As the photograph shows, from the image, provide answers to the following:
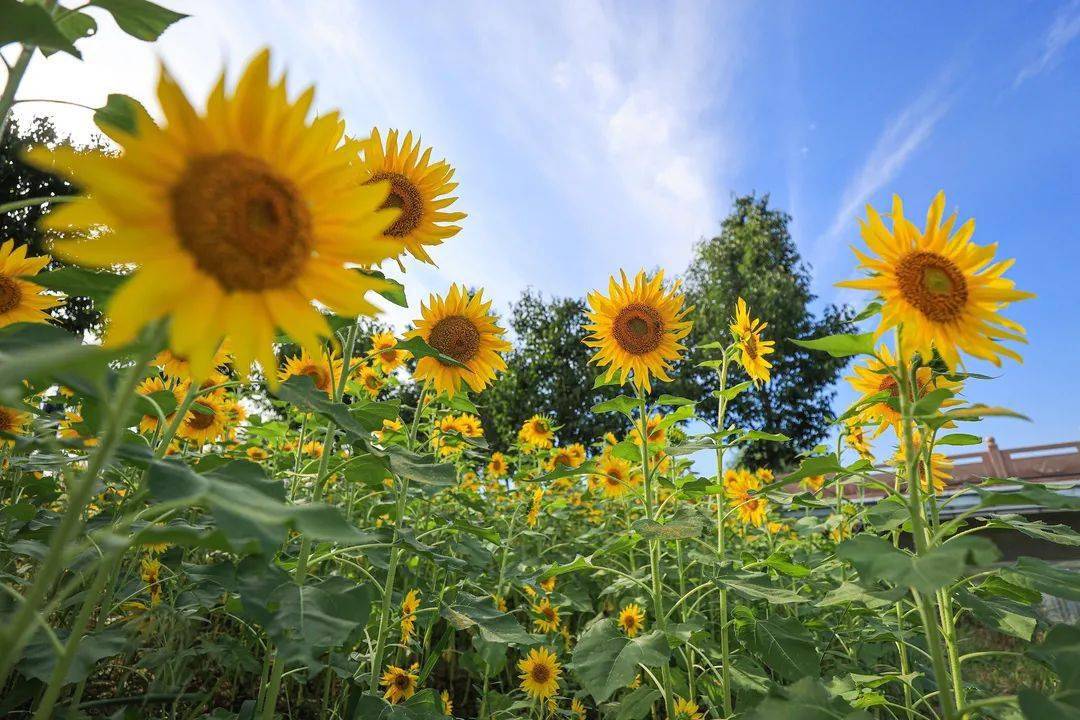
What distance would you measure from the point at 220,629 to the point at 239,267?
373 cm

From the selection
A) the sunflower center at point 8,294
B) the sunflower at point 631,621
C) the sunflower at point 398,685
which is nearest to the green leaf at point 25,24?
the sunflower center at point 8,294

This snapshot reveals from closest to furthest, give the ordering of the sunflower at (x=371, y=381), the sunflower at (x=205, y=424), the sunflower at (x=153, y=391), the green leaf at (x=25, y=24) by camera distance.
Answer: the green leaf at (x=25, y=24)
the sunflower at (x=153, y=391)
the sunflower at (x=205, y=424)
the sunflower at (x=371, y=381)

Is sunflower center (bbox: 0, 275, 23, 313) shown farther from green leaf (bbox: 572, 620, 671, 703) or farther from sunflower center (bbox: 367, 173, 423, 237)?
green leaf (bbox: 572, 620, 671, 703)

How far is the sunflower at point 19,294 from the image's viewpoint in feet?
6.84

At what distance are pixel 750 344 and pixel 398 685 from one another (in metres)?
2.68

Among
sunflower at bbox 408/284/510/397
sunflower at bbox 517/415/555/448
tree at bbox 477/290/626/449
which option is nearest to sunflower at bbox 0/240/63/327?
sunflower at bbox 408/284/510/397

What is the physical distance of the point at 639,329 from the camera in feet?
10.6

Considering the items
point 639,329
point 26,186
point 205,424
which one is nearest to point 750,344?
point 639,329

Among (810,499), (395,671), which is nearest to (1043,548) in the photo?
(810,499)

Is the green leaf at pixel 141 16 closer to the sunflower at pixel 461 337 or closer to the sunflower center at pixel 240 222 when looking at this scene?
the sunflower center at pixel 240 222

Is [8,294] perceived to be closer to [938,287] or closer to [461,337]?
[461,337]

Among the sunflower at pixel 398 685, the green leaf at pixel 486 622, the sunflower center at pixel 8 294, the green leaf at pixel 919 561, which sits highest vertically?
the sunflower center at pixel 8 294

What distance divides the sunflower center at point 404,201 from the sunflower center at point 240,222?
45.8 inches

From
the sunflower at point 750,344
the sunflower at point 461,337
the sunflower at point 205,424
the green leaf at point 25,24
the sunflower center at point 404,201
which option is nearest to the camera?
the green leaf at point 25,24
